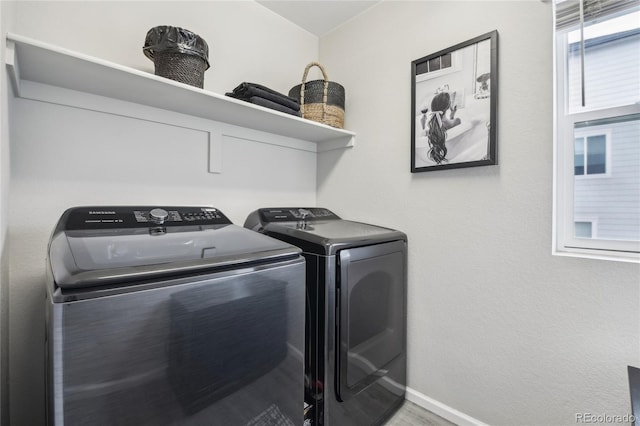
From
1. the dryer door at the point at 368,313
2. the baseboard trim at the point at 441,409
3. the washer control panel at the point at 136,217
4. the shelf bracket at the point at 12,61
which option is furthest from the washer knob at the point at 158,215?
the baseboard trim at the point at 441,409

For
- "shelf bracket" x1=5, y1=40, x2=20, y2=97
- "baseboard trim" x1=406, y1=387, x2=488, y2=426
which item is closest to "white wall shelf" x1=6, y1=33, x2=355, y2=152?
"shelf bracket" x1=5, y1=40, x2=20, y2=97

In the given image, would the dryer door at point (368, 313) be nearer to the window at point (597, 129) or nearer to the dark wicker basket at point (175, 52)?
the window at point (597, 129)

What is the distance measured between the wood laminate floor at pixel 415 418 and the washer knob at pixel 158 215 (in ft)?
5.26

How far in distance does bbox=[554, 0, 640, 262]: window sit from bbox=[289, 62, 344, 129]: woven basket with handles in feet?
3.90

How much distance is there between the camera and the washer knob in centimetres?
127

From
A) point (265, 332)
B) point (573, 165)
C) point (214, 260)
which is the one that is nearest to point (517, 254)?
point (573, 165)

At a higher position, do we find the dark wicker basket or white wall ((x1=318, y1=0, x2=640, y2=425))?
the dark wicker basket

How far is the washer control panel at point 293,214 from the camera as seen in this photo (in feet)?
5.73

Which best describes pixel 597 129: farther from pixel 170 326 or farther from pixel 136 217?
pixel 136 217

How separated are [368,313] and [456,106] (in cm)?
123

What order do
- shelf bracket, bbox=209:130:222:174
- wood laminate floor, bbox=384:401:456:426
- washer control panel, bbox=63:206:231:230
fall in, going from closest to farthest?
1. washer control panel, bbox=63:206:231:230
2. wood laminate floor, bbox=384:401:456:426
3. shelf bracket, bbox=209:130:222:174

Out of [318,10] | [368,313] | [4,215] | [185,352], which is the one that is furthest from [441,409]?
[318,10]

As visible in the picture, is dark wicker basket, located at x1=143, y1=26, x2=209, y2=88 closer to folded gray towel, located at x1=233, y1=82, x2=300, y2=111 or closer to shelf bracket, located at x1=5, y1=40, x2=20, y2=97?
folded gray towel, located at x1=233, y1=82, x2=300, y2=111

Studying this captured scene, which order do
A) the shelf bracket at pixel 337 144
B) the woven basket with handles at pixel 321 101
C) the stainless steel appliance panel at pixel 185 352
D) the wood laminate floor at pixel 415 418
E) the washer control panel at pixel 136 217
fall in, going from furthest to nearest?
the shelf bracket at pixel 337 144 → the woven basket with handles at pixel 321 101 → the wood laminate floor at pixel 415 418 → the washer control panel at pixel 136 217 → the stainless steel appliance panel at pixel 185 352
